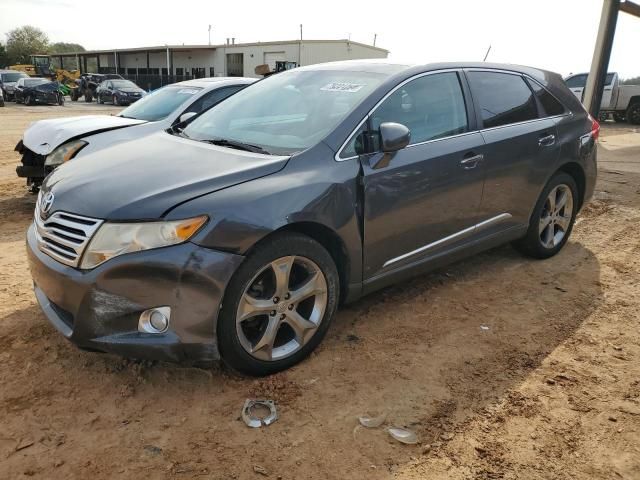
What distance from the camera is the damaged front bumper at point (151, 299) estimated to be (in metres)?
2.44

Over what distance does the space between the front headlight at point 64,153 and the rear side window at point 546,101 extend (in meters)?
4.54

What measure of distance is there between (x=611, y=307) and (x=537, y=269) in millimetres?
781

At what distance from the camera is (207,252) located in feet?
8.12

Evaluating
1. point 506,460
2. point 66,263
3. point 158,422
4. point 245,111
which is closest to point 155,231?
point 66,263

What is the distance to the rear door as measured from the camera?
3898 mm

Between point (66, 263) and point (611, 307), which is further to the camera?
point (611, 307)

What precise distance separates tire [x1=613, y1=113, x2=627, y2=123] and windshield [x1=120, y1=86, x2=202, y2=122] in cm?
1773

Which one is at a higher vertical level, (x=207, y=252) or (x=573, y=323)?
(x=207, y=252)

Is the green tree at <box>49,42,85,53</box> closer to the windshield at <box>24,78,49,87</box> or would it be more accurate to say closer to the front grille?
the windshield at <box>24,78,49,87</box>

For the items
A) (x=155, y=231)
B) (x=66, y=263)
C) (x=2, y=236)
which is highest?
(x=155, y=231)

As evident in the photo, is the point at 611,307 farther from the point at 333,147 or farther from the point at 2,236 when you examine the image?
the point at 2,236

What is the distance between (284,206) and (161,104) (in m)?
4.83

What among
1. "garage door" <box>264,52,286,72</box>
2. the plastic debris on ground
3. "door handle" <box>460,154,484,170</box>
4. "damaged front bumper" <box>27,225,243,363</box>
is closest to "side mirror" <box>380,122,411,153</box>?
"door handle" <box>460,154,484,170</box>

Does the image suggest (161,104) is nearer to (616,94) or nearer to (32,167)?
(32,167)
